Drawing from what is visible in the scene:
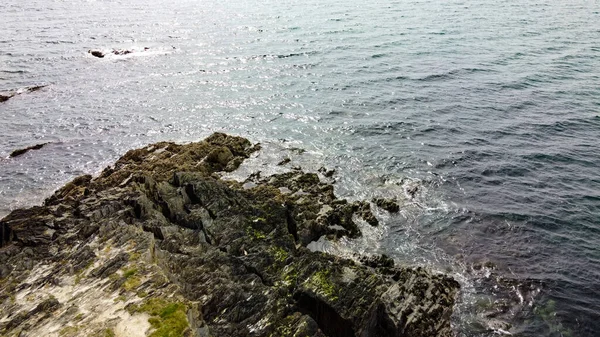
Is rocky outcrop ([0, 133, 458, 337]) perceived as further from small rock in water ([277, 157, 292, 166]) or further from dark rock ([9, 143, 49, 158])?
dark rock ([9, 143, 49, 158])

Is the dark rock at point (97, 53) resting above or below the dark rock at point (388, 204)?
above

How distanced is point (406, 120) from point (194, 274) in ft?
87.4

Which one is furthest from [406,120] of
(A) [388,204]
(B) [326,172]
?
(A) [388,204]

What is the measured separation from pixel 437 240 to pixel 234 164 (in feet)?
50.2

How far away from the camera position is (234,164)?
29906 millimetres

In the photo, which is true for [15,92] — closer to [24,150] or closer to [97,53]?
[97,53]

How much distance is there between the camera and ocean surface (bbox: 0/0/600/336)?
21.5 meters

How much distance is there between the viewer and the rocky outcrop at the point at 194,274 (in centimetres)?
1380

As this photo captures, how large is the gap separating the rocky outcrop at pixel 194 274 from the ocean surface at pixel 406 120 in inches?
126

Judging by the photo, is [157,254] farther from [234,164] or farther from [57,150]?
[57,150]

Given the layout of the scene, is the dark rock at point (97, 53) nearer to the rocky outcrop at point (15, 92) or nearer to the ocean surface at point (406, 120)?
the ocean surface at point (406, 120)

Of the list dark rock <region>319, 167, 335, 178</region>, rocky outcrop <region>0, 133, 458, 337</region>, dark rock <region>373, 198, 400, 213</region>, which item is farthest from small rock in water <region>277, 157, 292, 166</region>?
dark rock <region>373, 198, 400, 213</region>

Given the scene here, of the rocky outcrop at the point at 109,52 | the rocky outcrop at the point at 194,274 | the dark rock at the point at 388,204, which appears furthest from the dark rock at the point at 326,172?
the rocky outcrop at the point at 109,52

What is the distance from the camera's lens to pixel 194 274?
625 inches
